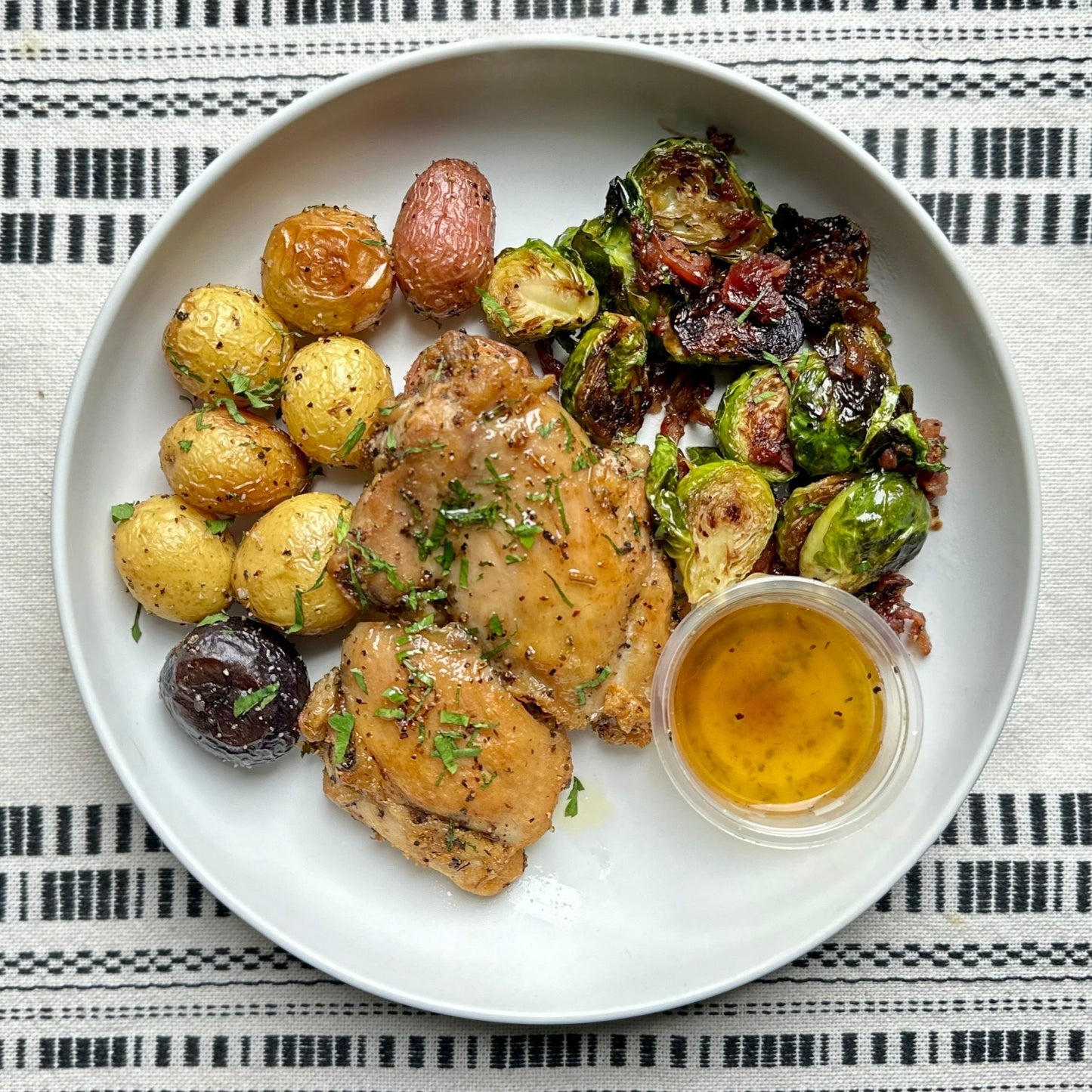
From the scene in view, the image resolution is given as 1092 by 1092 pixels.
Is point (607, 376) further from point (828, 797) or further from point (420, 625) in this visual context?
point (828, 797)

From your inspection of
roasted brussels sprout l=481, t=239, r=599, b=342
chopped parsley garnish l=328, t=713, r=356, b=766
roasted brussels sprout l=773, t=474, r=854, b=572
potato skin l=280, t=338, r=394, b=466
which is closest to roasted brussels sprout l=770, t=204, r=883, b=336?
roasted brussels sprout l=773, t=474, r=854, b=572

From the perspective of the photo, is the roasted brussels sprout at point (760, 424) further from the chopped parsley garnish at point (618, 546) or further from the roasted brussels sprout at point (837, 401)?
the chopped parsley garnish at point (618, 546)

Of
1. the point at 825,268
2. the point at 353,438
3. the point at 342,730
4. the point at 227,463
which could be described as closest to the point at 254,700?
the point at 342,730

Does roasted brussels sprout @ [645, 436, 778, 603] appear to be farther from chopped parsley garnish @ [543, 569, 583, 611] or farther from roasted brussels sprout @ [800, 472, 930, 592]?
chopped parsley garnish @ [543, 569, 583, 611]

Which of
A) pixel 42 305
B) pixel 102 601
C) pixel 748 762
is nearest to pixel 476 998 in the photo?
pixel 748 762

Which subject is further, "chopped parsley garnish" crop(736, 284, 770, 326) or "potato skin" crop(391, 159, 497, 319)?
"chopped parsley garnish" crop(736, 284, 770, 326)

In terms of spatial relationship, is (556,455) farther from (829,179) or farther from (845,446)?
(829,179)

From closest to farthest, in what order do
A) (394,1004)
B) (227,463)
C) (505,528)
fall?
1. (505,528)
2. (227,463)
3. (394,1004)
